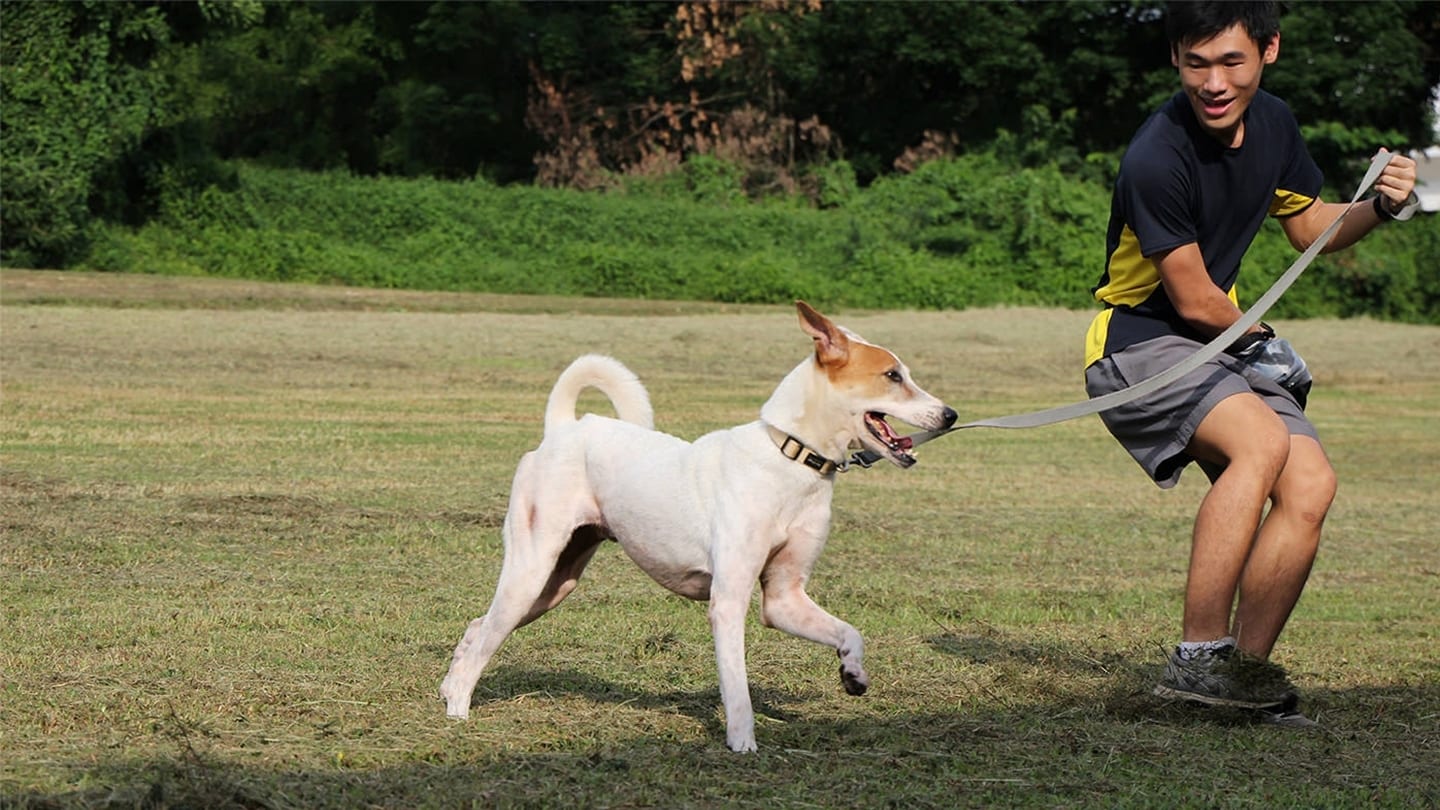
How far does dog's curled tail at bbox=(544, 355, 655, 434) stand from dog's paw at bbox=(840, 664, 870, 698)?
121 cm

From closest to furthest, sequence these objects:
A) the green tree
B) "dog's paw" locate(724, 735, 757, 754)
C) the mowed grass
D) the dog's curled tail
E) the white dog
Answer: the mowed grass, "dog's paw" locate(724, 735, 757, 754), the white dog, the dog's curled tail, the green tree

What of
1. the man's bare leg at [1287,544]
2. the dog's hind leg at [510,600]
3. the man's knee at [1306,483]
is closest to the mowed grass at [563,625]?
the dog's hind leg at [510,600]

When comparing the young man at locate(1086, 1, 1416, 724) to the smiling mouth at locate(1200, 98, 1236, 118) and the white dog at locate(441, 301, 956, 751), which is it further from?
the white dog at locate(441, 301, 956, 751)

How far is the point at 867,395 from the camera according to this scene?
19.0 feet

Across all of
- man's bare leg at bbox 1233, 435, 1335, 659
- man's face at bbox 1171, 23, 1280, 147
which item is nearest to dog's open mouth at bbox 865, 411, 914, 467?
man's bare leg at bbox 1233, 435, 1335, 659

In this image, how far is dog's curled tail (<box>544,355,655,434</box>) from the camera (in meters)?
6.40

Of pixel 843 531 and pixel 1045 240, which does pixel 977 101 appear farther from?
pixel 843 531

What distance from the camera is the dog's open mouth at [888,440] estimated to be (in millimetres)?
5797

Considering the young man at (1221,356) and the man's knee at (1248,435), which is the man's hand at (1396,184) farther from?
the man's knee at (1248,435)

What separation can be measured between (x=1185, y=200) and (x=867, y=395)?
1211 millimetres

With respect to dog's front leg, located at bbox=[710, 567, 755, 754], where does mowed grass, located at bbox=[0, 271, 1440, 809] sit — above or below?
below

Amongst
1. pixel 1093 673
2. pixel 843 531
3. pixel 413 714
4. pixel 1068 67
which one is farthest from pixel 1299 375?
pixel 1068 67

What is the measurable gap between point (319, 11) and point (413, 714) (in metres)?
47.3

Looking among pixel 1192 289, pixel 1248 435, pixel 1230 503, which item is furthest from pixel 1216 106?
pixel 1230 503
